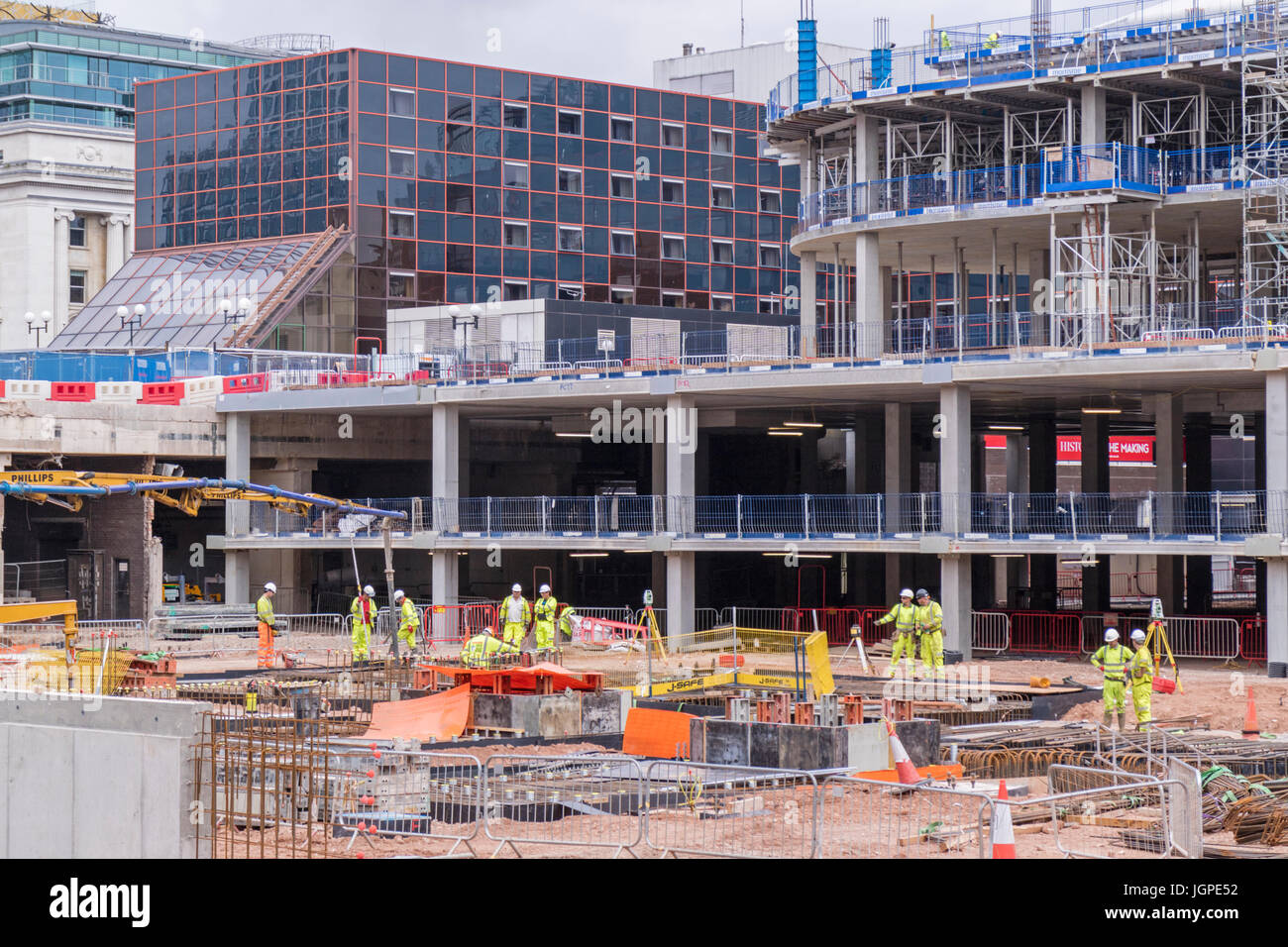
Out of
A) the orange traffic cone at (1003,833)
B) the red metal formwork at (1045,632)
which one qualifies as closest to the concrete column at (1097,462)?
the red metal formwork at (1045,632)

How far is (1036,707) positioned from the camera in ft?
102

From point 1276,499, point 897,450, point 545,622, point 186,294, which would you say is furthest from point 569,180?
point 545,622

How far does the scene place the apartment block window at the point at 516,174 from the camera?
244ft

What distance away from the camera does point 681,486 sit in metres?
48.1

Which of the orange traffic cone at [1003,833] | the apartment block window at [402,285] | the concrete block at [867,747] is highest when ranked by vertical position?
the apartment block window at [402,285]

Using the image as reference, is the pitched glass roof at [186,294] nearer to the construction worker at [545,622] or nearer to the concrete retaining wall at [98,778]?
the construction worker at [545,622]

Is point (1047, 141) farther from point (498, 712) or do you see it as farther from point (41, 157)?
point (41, 157)

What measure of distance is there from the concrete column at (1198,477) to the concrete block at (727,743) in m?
35.8

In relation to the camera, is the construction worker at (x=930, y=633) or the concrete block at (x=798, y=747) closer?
the concrete block at (x=798, y=747)

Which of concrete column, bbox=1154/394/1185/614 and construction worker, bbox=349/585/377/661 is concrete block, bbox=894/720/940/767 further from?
concrete column, bbox=1154/394/1185/614

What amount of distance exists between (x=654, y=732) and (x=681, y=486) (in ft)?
75.3

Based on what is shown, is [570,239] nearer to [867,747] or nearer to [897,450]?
[897,450]
